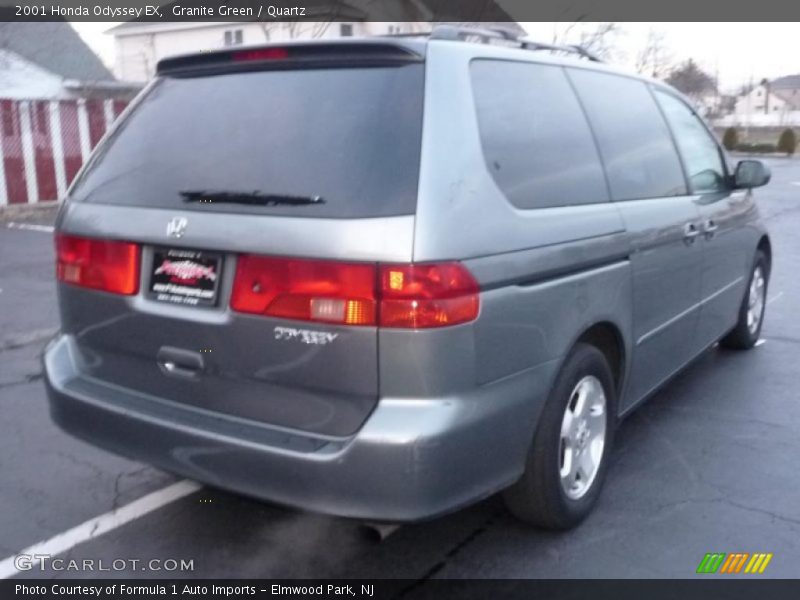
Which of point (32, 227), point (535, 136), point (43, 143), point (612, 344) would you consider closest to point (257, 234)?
point (535, 136)

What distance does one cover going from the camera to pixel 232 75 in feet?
10.5

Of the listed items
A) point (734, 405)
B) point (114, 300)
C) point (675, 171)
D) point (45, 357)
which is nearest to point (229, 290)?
point (114, 300)

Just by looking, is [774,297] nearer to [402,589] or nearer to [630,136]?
[630,136]

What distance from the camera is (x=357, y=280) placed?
8.57ft

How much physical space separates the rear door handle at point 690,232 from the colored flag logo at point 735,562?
1634 millimetres

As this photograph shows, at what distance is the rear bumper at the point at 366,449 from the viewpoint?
2.62 m

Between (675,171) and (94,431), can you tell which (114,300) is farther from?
(675,171)

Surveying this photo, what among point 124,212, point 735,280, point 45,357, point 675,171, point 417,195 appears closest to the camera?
point 417,195

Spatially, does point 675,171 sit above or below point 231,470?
above

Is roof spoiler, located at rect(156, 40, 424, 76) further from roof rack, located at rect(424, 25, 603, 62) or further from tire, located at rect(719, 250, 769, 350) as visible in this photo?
tire, located at rect(719, 250, 769, 350)

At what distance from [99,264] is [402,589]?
Answer: 5.48 ft

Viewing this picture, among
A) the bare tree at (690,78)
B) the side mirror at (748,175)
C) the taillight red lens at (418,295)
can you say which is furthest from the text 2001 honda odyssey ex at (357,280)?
the bare tree at (690,78)

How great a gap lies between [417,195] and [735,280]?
11.6 ft

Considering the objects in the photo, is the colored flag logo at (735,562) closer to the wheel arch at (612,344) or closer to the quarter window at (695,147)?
the wheel arch at (612,344)
